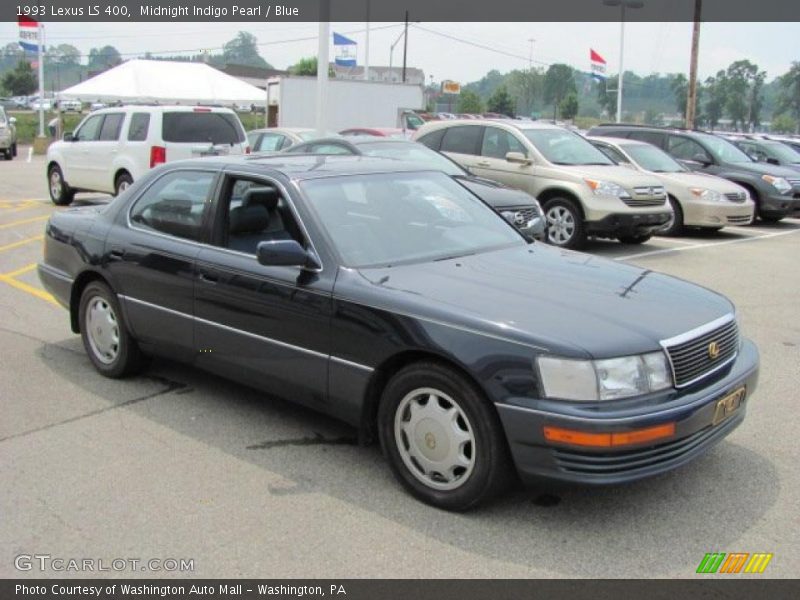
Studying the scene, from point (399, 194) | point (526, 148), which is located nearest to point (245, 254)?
point (399, 194)

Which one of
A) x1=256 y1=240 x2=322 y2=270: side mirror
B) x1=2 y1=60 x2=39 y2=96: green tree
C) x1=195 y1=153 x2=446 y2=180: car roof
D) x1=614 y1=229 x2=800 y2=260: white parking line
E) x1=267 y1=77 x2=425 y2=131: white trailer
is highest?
x1=2 y1=60 x2=39 y2=96: green tree

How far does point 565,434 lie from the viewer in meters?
3.38

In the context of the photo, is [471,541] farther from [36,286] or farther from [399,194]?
[36,286]

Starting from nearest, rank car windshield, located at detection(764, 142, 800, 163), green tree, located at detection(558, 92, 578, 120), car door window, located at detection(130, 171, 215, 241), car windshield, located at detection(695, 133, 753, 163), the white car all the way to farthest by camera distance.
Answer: car door window, located at detection(130, 171, 215, 241) → the white car → car windshield, located at detection(695, 133, 753, 163) → car windshield, located at detection(764, 142, 800, 163) → green tree, located at detection(558, 92, 578, 120)

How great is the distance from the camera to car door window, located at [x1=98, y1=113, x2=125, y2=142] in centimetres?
1443

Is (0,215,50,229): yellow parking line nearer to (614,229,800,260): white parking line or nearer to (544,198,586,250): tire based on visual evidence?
(544,198,586,250): tire

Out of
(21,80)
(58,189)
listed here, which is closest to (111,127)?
(58,189)

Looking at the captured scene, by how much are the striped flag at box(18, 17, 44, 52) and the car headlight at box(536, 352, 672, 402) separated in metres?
36.7

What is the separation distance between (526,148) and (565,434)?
9053mm

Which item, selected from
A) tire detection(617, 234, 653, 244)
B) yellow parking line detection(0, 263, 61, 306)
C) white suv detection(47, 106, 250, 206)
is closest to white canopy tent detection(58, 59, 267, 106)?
white suv detection(47, 106, 250, 206)

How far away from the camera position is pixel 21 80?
297 ft

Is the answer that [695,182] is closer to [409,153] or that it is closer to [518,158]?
[518,158]
